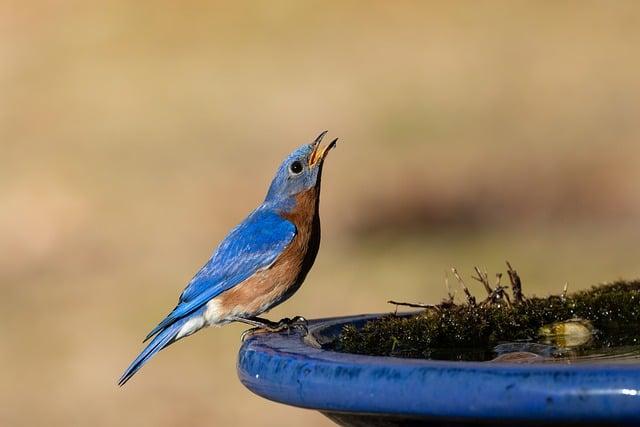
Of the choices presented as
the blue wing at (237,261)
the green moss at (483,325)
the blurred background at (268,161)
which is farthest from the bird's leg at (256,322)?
the blurred background at (268,161)

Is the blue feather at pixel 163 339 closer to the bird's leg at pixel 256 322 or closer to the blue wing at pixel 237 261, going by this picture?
the blue wing at pixel 237 261

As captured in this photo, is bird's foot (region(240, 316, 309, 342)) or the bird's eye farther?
the bird's eye

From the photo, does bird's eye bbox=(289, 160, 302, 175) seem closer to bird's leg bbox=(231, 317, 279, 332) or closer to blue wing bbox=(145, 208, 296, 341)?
blue wing bbox=(145, 208, 296, 341)

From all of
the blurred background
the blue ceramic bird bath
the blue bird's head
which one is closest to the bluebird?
the blue bird's head

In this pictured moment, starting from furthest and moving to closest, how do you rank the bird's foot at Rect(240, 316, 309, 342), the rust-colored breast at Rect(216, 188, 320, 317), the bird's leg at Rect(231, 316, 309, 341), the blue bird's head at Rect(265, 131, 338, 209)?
the blue bird's head at Rect(265, 131, 338, 209) → the rust-colored breast at Rect(216, 188, 320, 317) → the bird's leg at Rect(231, 316, 309, 341) → the bird's foot at Rect(240, 316, 309, 342)

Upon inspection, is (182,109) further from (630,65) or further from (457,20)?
(630,65)

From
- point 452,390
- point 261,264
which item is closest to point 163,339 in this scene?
point 261,264

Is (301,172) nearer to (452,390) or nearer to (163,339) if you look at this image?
(163,339)
